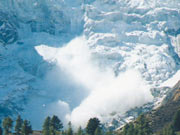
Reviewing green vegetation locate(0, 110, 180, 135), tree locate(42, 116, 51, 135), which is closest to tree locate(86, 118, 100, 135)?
green vegetation locate(0, 110, 180, 135)

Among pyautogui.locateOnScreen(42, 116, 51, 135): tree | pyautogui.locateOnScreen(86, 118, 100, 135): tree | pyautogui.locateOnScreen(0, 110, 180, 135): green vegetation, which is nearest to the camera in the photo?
pyautogui.locateOnScreen(0, 110, 180, 135): green vegetation

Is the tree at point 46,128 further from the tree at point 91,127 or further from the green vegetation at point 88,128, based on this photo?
the tree at point 91,127

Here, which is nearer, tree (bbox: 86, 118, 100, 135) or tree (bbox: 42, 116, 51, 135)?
tree (bbox: 42, 116, 51, 135)

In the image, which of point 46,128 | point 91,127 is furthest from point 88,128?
point 46,128

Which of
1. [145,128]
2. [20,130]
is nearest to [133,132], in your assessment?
[145,128]

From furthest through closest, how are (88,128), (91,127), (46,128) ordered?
(46,128) < (88,128) < (91,127)

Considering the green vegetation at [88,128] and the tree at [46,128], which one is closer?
the green vegetation at [88,128]

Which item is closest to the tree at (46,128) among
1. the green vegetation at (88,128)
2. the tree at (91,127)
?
the green vegetation at (88,128)

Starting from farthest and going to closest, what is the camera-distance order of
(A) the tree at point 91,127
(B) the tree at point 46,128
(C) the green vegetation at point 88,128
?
(A) the tree at point 91,127, (B) the tree at point 46,128, (C) the green vegetation at point 88,128

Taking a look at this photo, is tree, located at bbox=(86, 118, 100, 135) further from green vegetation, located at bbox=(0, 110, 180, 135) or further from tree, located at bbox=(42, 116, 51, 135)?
tree, located at bbox=(42, 116, 51, 135)

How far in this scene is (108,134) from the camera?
180625 mm

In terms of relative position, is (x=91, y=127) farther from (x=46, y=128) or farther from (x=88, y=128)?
(x=46, y=128)

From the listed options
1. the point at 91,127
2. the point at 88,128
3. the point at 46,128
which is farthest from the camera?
the point at 46,128

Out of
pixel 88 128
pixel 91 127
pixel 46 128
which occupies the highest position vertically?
pixel 46 128
